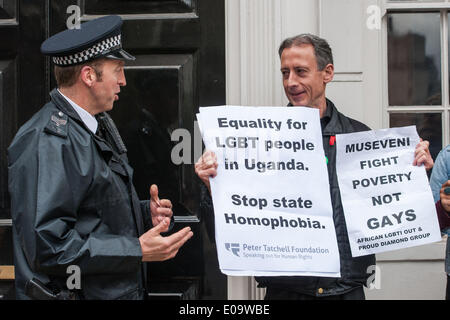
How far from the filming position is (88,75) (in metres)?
2.10

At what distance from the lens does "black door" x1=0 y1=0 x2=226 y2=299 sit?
298 cm

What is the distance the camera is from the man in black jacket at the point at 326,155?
7.35 feet

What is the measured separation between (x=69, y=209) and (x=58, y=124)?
317mm

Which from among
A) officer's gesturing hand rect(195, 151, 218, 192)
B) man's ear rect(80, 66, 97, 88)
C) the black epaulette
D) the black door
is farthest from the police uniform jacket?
the black door

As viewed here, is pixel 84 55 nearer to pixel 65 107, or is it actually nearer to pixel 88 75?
pixel 88 75

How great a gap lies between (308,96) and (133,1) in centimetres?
127

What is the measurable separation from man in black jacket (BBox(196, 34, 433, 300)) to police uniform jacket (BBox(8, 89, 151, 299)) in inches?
15.2

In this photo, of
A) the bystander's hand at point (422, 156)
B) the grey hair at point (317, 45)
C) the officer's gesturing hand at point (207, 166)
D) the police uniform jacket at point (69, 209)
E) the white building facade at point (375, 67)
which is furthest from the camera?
the white building facade at point (375, 67)

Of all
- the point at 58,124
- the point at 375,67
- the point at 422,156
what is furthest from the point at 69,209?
the point at 375,67

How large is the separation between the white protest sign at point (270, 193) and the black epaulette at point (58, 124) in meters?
0.54

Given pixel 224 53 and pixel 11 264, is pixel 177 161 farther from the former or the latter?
pixel 11 264

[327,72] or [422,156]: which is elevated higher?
[327,72]

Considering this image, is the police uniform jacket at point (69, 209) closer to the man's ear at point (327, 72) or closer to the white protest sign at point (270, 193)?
the white protest sign at point (270, 193)

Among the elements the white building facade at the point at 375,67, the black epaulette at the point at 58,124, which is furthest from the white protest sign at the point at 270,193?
the white building facade at the point at 375,67
